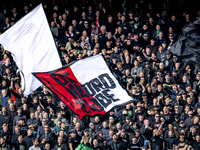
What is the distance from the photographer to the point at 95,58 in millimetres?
7758

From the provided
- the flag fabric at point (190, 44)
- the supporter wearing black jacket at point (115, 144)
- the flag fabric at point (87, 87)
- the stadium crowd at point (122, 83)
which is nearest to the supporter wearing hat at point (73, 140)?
the stadium crowd at point (122, 83)

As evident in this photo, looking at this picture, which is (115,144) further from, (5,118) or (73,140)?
(5,118)

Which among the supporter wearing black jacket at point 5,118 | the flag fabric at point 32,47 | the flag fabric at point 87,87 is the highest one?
the flag fabric at point 32,47

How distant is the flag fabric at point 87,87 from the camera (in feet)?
25.0

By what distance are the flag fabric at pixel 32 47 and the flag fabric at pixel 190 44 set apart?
17.6 feet

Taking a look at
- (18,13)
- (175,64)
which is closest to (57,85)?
(175,64)

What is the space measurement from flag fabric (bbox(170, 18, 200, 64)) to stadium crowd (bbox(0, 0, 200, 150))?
6434 millimetres

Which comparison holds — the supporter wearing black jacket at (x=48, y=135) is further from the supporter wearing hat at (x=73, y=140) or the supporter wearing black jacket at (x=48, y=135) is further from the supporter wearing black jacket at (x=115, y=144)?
the supporter wearing black jacket at (x=115, y=144)

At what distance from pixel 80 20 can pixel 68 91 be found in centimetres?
894

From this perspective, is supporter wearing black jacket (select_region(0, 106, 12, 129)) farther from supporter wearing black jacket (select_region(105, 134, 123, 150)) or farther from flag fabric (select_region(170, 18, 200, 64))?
flag fabric (select_region(170, 18, 200, 64))

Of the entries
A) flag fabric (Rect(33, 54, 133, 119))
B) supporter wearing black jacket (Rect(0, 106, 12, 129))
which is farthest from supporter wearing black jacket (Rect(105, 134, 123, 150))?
flag fabric (Rect(33, 54, 133, 119))

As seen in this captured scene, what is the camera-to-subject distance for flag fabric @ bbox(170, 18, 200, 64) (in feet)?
12.2

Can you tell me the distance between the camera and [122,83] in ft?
43.5

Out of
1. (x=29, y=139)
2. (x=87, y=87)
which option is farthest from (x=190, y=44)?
(x=29, y=139)
